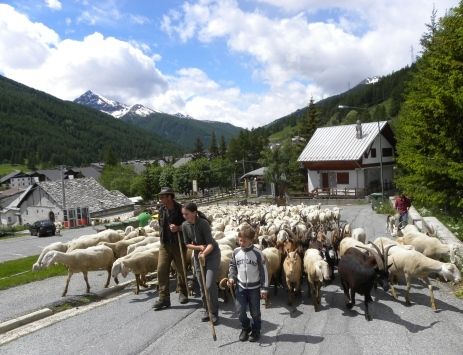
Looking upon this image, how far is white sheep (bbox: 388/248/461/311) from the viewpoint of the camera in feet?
28.5

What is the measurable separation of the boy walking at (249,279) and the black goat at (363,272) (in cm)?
212

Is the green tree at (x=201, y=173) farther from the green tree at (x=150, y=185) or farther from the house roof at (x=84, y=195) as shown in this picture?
the house roof at (x=84, y=195)

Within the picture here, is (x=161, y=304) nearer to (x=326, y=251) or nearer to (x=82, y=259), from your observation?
(x=82, y=259)

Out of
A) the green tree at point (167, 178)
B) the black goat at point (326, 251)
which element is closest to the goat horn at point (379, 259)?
the black goat at point (326, 251)

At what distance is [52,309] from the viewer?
982 cm

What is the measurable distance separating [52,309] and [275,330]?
5276 mm

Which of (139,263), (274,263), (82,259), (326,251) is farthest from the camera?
(82,259)

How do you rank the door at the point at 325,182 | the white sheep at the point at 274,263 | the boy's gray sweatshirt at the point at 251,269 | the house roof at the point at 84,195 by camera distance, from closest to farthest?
the boy's gray sweatshirt at the point at 251,269, the white sheep at the point at 274,263, the door at the point at 325,182, the house roof at the point at 84,195

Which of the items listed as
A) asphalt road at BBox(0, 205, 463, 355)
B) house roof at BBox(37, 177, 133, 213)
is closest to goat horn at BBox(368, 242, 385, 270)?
asphalt road at BBox(0, 205, 463, 355)

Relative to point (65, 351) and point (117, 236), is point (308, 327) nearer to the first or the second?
point (65, 351)

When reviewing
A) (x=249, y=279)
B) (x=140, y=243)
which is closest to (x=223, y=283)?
(x=249, y=279)

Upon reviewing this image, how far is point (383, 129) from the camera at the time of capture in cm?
4966

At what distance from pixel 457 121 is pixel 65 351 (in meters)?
16.1

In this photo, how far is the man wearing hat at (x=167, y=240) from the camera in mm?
9164
